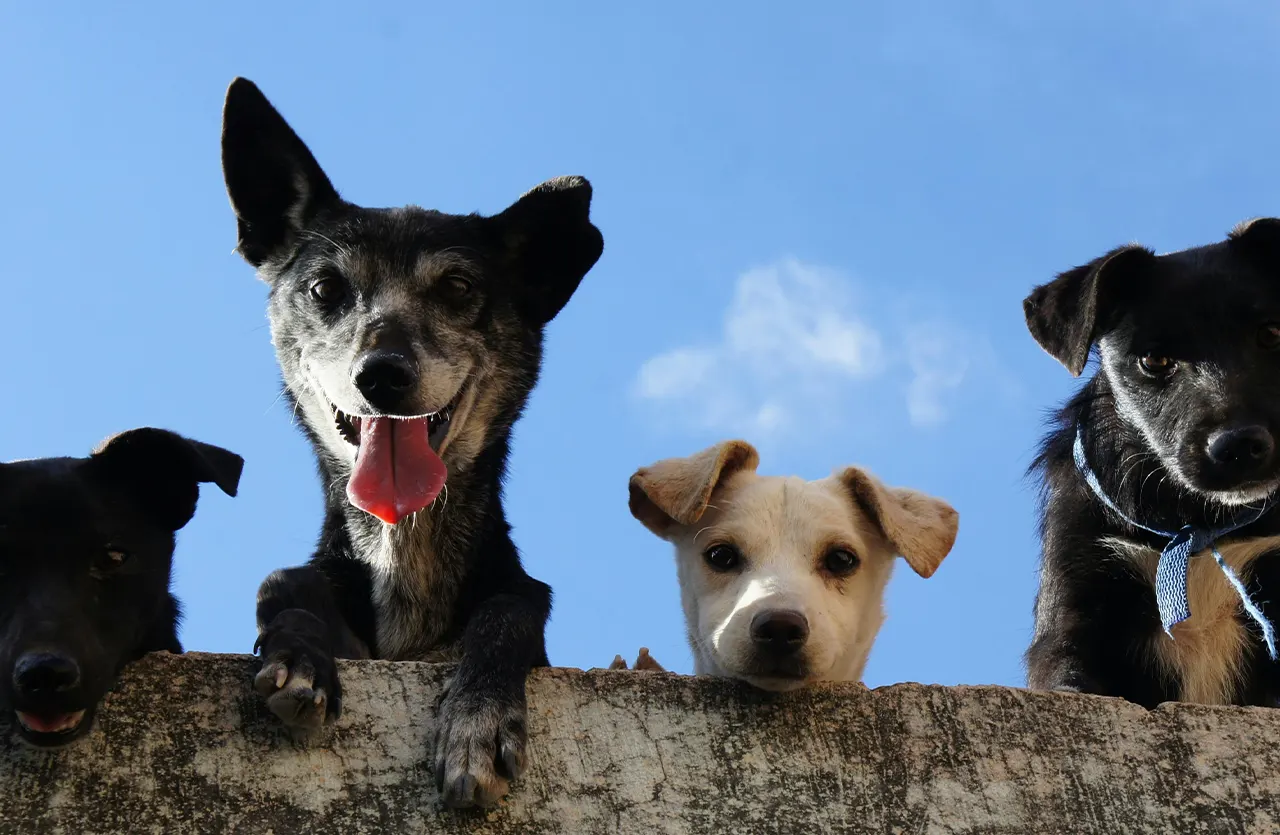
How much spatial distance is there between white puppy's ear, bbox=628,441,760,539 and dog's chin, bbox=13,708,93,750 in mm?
2261

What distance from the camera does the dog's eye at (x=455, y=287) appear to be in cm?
555

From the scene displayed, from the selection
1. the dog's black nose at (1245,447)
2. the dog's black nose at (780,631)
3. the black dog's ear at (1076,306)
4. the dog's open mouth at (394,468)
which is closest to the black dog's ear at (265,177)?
the dog's open mouth at (394,468)

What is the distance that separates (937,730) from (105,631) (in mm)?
2454

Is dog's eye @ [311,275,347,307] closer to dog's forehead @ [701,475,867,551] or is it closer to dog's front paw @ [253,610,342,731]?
dog's forehead @ [701,475,867,551]

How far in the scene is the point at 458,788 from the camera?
12.3ft

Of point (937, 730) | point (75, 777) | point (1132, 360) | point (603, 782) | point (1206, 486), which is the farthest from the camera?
point (1132, 360)

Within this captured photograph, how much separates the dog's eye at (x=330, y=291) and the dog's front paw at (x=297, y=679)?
6.02 ft

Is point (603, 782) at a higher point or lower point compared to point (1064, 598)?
lower

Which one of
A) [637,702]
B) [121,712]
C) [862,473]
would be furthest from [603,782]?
[862,473]

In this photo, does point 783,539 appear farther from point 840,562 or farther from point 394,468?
point 394,468

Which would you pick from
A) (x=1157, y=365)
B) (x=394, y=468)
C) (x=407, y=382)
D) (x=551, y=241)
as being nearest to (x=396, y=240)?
(x=551, y=241)

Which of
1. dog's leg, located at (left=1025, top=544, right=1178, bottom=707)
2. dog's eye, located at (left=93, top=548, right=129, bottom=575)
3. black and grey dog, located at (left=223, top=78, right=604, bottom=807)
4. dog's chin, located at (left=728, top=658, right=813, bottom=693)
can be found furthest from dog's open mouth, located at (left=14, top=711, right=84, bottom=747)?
dog's leg, located at (left=1025, top=544, right=1178, bottom=707)

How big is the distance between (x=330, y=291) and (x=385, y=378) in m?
0.81

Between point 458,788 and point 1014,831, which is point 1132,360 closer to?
point 1014,831
